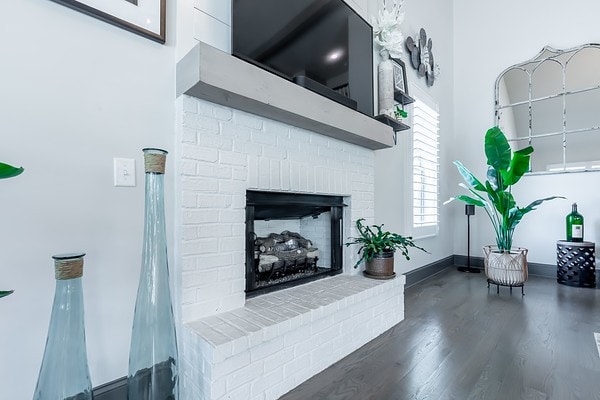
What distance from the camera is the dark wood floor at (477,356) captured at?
4.69ft

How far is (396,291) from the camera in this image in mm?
2291

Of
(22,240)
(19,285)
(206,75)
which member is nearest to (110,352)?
(19,285)

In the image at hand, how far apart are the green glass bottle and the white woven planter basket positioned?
829 millimetres

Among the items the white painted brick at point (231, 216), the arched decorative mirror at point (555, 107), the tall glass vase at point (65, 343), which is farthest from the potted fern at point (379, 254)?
the arched decorative mirror at point (555, 107)

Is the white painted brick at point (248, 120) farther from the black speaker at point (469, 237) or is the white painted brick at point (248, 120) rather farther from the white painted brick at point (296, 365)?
the black speaker at point (469, 237)

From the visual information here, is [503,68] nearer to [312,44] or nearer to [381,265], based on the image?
[312,44]

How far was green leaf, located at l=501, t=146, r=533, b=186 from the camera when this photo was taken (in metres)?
2.84

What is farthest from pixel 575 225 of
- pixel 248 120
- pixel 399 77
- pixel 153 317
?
pixel 153 317

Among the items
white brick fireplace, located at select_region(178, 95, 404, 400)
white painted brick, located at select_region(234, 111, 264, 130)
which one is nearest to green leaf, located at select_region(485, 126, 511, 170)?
white brick fireplace, located at select_region(178, 95, 404, 400)

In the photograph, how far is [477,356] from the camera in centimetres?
174

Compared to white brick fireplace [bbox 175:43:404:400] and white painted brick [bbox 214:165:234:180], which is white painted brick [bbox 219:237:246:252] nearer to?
white brick fireplace [bbox 175:43:404:400]

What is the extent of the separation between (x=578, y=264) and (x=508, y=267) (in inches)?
37.2

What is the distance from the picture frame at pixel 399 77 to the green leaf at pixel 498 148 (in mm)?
925

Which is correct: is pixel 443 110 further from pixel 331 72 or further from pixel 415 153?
pixel 331 72
